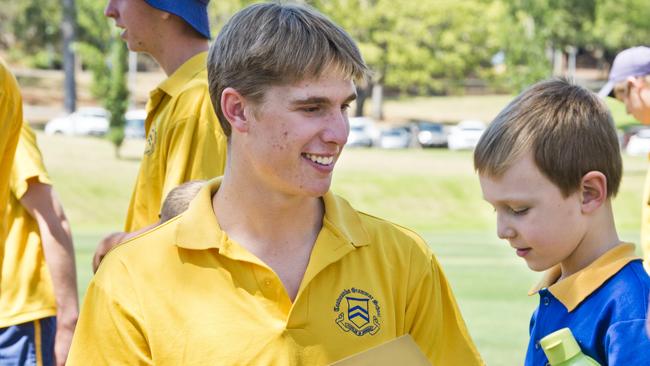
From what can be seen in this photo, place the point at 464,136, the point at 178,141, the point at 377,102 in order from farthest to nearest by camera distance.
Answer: the point at 377,102 < the point at 464,136 < the point at 178,141

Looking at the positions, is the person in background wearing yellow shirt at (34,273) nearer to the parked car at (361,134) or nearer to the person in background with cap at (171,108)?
the person in background with cap at (171,108)

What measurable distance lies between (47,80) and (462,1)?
2518 cm

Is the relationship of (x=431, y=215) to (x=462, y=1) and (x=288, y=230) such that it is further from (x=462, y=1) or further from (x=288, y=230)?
(x=462, y=1)

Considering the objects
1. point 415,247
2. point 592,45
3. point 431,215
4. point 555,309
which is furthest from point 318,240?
point 592,45

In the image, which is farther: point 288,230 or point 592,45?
point 592,45

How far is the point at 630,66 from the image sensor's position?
550 cm

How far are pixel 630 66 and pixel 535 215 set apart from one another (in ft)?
8.24

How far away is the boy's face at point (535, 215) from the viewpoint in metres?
3.24

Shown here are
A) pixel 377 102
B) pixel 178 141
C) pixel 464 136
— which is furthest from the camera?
pixel 377 102

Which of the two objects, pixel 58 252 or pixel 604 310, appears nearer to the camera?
pixel 604 310

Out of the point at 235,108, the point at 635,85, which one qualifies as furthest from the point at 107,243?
the point at 635,85

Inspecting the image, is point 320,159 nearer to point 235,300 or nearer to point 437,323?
point 235,300

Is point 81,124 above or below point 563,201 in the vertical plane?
below

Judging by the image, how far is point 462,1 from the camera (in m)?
60.5
